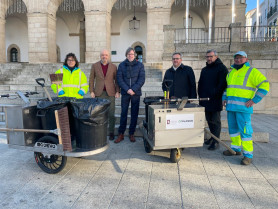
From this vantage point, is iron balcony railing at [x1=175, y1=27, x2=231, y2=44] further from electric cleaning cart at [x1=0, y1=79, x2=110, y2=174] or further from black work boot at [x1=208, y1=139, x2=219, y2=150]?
electric cleaning cart at [x1=0, y1=79, x2=110, y2=174]

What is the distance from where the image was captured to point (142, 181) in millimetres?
3082

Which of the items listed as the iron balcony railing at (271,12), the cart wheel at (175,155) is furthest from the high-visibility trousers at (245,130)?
the iron balcony railing at (271,12)

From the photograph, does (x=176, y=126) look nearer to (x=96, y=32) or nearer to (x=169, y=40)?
(x=169, y=40)

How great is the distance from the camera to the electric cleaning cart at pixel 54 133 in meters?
3.00

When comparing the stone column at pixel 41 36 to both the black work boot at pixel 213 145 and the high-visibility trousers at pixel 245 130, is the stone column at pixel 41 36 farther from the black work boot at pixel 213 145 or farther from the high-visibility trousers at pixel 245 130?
the high-visibility trousers at pixel 245 130

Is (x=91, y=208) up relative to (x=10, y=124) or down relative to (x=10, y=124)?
down

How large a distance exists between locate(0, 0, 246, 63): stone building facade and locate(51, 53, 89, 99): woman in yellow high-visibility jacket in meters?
8.25

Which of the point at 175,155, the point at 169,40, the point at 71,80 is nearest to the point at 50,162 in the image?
the point at 71,80

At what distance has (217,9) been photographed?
12.4 metres

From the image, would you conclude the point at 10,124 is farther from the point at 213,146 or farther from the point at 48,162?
the point at 213,146

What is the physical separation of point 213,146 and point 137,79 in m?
2.08

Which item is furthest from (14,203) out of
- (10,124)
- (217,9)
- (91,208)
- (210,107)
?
(217,9)

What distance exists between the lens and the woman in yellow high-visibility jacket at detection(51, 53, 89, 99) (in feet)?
13.6

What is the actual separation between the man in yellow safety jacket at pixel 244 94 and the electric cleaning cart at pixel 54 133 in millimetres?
2197
